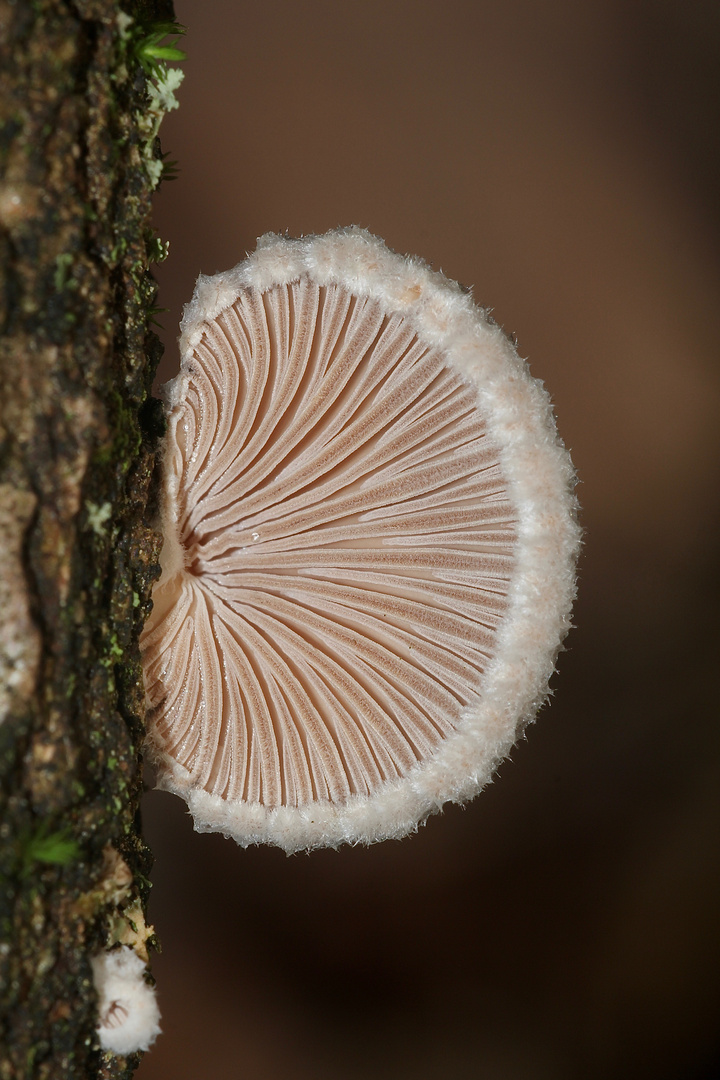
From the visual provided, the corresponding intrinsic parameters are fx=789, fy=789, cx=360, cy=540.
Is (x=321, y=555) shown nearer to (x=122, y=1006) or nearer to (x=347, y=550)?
(x=347, y=550)

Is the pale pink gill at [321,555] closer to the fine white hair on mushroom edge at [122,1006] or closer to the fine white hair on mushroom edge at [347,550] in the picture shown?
the fine white hair on mushroom edge at [347,550]

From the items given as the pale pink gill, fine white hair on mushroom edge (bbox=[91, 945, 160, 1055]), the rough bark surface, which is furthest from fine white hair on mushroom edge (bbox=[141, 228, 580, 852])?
fine white hair on mushroom edge (bbox=[91, 945, 160, 1055])

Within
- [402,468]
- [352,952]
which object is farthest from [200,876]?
[402,468]

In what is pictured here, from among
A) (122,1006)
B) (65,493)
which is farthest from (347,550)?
(122,1006)

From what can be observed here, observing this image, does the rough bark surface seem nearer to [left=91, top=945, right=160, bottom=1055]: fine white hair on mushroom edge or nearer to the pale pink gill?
[left=91, top=945, right=160, bottom=1055]: fine white hair on mushroom edge

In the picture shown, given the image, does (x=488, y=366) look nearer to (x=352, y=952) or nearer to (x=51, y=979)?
(x=51, y=979)

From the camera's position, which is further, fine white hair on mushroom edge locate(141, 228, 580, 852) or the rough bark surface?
fine white hair on mushroom edge locate(141, 228, 580, 852)

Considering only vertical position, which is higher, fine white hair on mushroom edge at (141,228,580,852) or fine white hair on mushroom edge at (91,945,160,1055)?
fine white hair on mushroom edge at (141,228,580,852)
